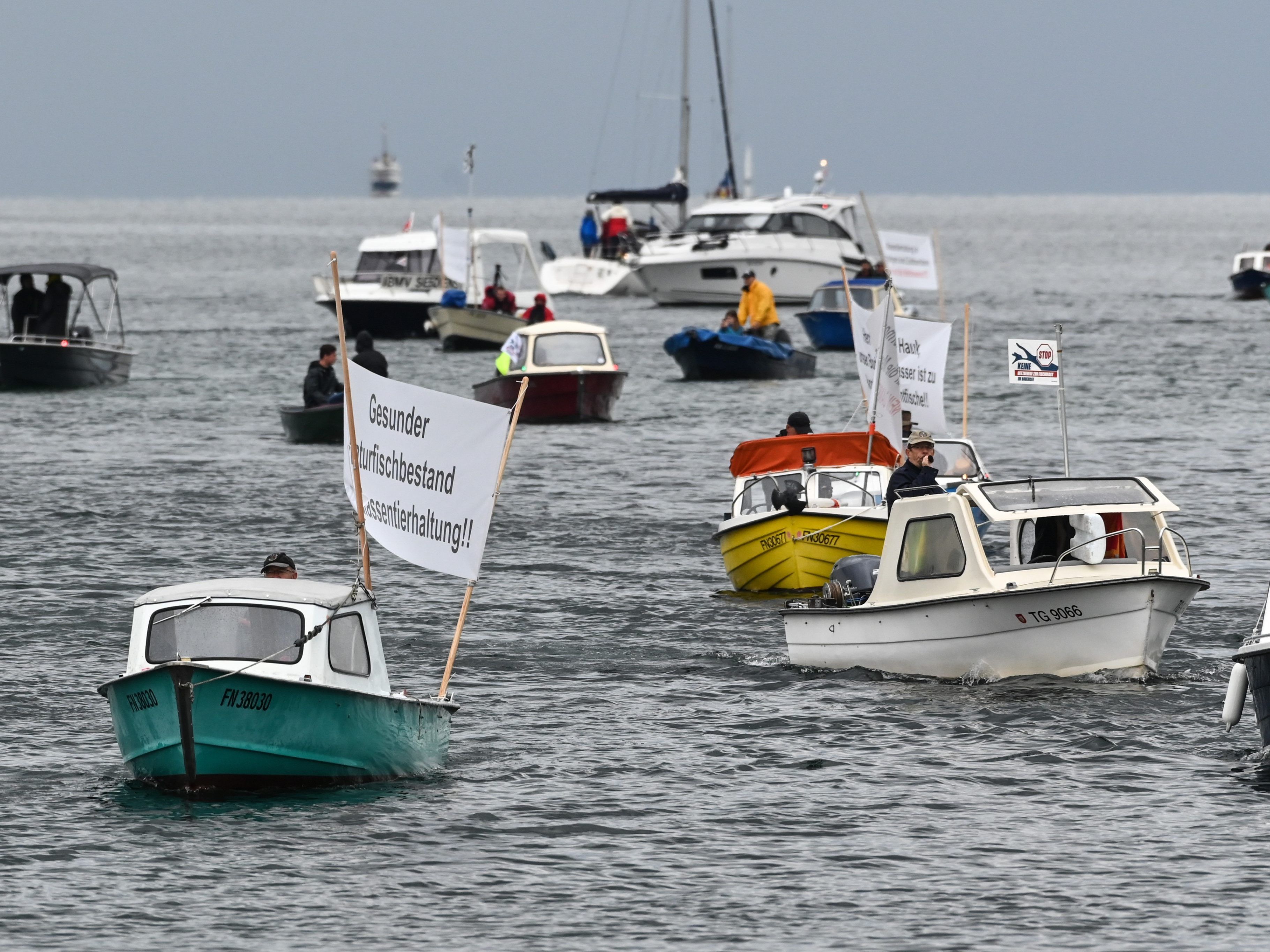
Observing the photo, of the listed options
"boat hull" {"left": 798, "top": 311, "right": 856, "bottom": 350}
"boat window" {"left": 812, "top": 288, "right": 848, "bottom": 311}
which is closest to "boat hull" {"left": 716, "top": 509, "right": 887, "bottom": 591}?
"boat hull" {"left": 798, "top": 311, "right": 856, "bottom": 350}

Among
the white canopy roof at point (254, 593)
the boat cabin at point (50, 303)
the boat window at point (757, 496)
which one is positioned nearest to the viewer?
the white canopy roof at point (254, 593)

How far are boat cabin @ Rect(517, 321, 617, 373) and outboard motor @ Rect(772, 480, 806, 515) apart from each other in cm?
1647

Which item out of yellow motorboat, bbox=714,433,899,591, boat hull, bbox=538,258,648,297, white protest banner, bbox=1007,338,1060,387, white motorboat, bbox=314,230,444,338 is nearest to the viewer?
white protest banner, bbox=1007,338,1060,387

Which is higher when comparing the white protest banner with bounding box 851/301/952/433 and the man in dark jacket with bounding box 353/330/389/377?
the man in dark jacket with bounding box 353/330/389/377

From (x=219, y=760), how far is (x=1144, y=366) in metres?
42.0

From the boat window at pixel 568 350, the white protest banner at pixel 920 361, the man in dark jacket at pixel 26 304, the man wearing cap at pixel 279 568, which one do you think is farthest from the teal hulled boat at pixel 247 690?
the man in dark jacket at pixel 26 304

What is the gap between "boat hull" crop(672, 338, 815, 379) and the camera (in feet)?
154

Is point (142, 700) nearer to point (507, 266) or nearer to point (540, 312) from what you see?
point (540, 312)

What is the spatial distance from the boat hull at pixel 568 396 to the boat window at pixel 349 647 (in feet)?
77.2

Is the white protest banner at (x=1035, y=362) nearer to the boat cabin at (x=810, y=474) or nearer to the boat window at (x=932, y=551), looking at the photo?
the boat cabin at (x=810, y=474)

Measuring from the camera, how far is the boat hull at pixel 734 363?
46.8 m

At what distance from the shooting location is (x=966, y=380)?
2488 cm

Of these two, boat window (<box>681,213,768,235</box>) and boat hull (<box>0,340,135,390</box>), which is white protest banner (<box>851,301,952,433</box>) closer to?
boat hull (<box>0,340,135,390</box>)

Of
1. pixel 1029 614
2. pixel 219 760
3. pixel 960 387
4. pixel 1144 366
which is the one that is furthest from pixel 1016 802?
pixel 1144 366
